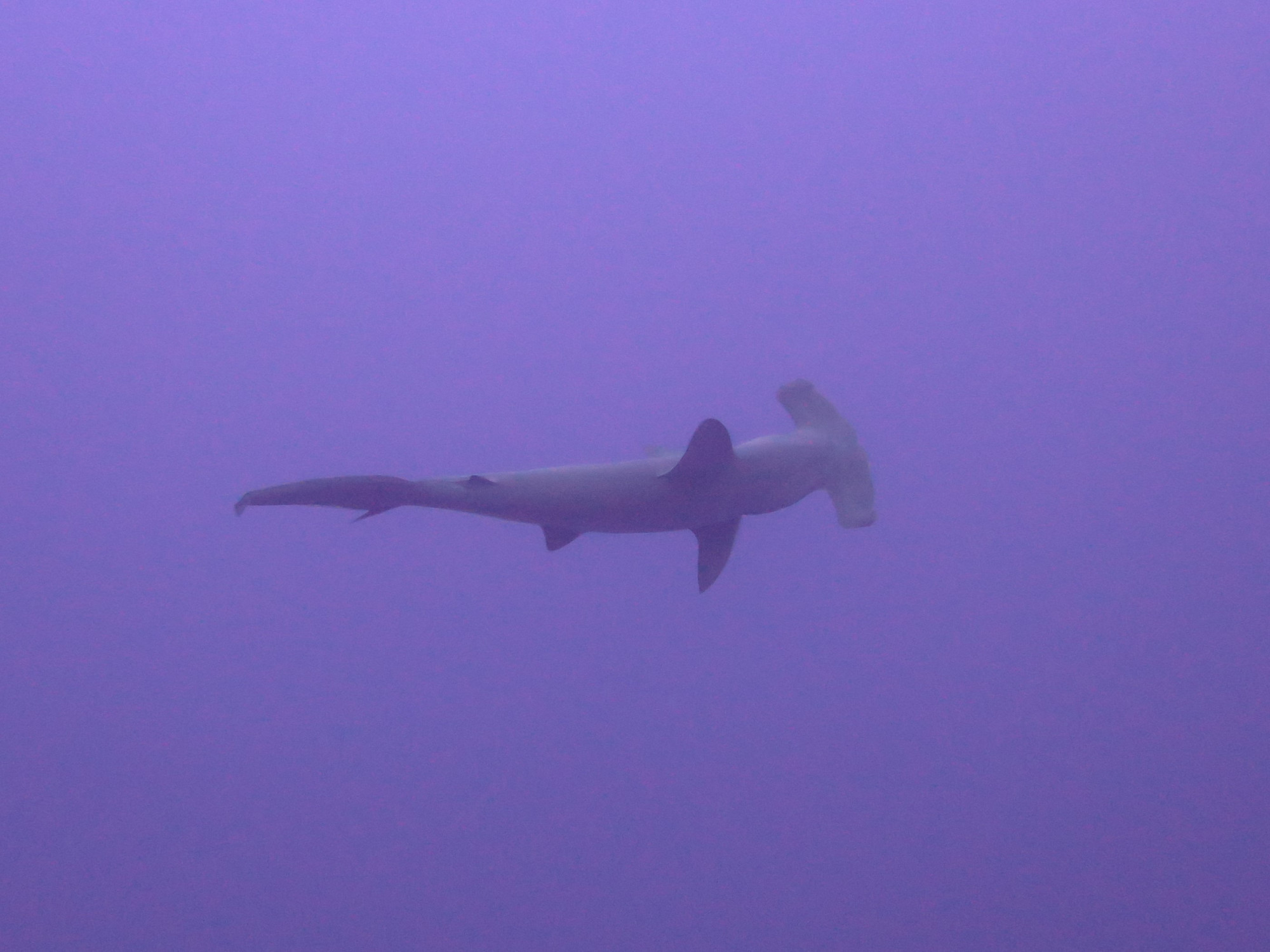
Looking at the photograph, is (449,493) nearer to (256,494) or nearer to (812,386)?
(256,494)

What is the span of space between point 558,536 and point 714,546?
414 mm

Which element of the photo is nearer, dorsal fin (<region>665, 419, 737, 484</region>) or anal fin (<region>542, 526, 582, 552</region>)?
dorsal fin (<region>665, 419, 737, 484</region>)

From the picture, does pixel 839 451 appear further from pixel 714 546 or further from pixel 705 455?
pixel 705 455

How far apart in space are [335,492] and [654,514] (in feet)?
2.27

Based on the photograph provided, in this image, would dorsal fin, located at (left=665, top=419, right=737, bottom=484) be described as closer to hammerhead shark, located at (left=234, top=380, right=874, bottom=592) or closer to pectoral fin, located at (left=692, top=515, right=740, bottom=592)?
hammerhead shark, located at (left=234, top=380, right=874, bottom=592)

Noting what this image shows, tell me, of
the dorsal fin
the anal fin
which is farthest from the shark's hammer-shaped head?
the anal fin

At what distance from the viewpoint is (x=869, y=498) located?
2.53 meters

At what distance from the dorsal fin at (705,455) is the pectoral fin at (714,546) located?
0.26 m

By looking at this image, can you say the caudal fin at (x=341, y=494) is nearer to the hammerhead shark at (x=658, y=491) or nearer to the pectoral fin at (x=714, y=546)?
the hammerhead shark at (x=658, y=491)

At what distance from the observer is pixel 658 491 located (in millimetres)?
Result: 2109

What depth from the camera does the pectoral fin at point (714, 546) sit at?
7.86ft

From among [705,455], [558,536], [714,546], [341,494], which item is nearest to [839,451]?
[714,546]

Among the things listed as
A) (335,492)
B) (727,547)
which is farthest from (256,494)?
(727,547)

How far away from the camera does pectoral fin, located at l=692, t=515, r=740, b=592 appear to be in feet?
7.86
